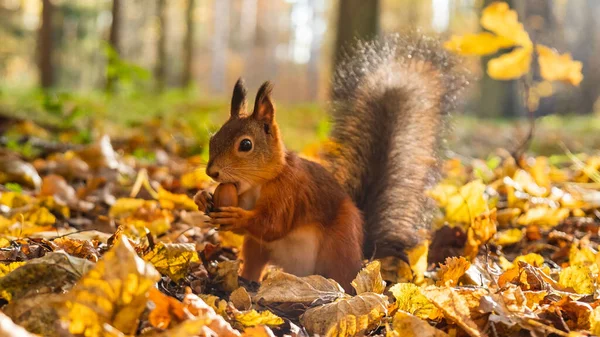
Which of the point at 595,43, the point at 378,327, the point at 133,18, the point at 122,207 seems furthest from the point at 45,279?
the point at 133,18

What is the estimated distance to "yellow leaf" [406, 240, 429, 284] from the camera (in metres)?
1.80

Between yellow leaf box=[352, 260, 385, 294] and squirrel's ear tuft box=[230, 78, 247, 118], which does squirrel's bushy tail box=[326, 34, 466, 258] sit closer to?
squirrel's ear tuft box=[230, 78, 247, 118]

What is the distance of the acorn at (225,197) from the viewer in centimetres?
172

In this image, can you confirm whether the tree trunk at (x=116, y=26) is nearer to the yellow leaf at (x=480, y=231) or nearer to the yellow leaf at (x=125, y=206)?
the yellow leaf at (x=125, y=206)

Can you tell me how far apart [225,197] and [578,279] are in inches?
34.9

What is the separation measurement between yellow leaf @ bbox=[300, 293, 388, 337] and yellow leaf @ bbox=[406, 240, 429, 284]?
1.45 ft

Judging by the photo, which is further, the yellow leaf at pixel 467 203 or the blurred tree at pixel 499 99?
the blurred tree at pixel 499 99

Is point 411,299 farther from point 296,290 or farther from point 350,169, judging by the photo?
point 350,169

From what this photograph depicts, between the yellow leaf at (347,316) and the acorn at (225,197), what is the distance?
44 centimetres

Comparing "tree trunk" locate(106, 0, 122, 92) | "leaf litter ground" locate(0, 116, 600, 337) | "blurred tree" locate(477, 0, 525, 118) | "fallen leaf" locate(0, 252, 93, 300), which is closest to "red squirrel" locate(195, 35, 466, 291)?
"leaf litter ground" locate(0, 116, 600, 337)

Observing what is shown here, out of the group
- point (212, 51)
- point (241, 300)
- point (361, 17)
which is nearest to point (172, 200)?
point (241, 300)

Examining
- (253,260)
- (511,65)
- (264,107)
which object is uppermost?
(511,65)

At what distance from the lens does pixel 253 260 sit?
6.08ft

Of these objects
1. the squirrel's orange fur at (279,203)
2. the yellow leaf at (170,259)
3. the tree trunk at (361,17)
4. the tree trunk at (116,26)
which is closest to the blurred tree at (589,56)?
the tree trunk at (361,17)
